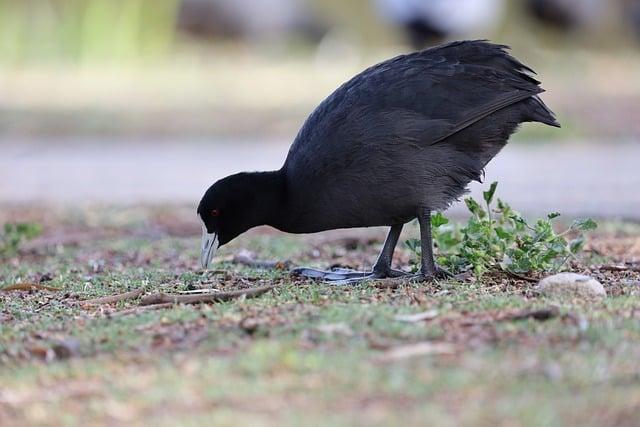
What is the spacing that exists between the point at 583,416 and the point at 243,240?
491cm

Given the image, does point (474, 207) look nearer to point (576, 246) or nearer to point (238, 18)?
point (576, 246)

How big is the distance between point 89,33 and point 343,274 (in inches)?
581

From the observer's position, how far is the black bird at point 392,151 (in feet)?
18.2

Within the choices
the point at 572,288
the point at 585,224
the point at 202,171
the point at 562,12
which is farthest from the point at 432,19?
the point at 572,288

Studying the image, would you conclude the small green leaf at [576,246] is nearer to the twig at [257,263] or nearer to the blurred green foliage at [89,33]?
the twig at [257,263]

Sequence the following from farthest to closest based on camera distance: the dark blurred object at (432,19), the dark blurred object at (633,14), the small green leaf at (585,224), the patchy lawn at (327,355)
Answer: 1. the dark blurred object at (633,14)
2. the dark blurred object at (432,19)
3. the small green leaf at (585,224)
4. the patchy lawn at (327,355)

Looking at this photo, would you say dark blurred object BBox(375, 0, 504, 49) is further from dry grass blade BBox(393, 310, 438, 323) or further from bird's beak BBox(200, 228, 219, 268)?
dry grass blade BBox(393, 310, 438, 323)

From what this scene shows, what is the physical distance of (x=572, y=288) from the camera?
4.68 metres

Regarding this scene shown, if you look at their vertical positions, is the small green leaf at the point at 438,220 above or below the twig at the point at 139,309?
above

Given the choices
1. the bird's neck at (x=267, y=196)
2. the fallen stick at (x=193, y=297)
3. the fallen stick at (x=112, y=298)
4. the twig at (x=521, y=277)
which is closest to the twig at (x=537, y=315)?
the twig at (x=521, y=277)

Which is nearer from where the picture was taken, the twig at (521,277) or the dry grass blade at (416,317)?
the dry grass blade at (416,317)

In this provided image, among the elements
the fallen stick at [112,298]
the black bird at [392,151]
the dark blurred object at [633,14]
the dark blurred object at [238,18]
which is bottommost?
the fallen stick at [112,298]

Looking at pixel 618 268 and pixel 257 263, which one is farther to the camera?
pixel 257 263

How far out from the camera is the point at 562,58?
818 inches
